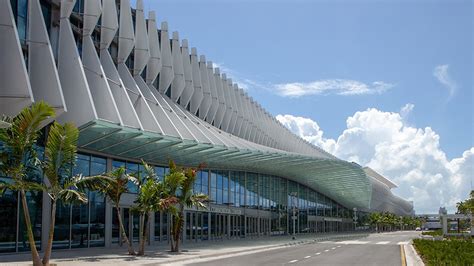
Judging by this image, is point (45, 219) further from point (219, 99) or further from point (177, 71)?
point (219, 99)

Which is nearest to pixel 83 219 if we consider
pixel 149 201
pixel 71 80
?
pixel 149 201

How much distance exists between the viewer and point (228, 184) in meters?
53.0

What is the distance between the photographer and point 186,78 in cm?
4866

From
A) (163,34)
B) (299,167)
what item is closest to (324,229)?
(299,167)

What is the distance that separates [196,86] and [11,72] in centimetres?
2779

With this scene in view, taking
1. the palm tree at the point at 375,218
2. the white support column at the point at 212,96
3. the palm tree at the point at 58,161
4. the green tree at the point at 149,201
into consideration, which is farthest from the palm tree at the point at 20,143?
the palm tree at the point at 375,218

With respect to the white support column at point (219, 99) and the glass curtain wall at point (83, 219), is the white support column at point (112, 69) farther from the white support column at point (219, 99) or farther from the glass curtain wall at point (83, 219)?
the white support column at point (219, 99)

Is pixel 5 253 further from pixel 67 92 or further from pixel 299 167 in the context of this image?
pixel 299 167

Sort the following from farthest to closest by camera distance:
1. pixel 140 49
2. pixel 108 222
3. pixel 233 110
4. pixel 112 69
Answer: pixel 233 110 → pixel 140 49 → pixel 108 222 → pixel 112 69

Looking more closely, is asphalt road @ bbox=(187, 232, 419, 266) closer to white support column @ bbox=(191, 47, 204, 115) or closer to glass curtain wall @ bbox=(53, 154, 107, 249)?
glass curtain wall @ bbox=(53, 154, 107, 249)

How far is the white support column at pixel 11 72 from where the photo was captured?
76.0ft

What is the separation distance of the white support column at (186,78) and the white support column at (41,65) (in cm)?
2142

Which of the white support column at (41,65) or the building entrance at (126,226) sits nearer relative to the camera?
the white support column at (41,65)

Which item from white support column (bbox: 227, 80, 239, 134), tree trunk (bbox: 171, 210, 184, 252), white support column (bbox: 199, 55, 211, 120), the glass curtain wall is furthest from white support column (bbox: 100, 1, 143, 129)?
white support column (bbox: 227, 80, 239, 134)
